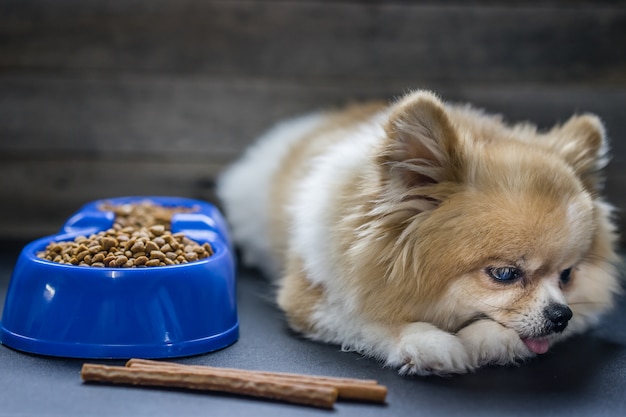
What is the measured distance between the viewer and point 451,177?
182 cm

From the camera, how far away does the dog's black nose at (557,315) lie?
1766 mm

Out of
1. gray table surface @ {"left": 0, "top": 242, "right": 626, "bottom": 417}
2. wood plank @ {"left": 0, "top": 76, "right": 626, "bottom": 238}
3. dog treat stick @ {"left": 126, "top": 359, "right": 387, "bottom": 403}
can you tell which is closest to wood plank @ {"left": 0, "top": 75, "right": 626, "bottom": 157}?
wood plank @ {"left": 0, "top": 76, "right": 626, "bottom": 238}

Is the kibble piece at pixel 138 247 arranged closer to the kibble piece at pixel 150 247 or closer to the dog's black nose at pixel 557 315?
the kibble piece at pixel 150 247

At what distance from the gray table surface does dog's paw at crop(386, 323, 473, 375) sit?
0.08ft

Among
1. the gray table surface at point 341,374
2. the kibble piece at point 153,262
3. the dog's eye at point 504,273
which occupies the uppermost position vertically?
the dog's eye at point 504,273

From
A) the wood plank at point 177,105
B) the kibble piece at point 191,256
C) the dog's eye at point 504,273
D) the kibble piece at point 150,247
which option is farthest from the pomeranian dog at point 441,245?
the wood plank at point 177,105

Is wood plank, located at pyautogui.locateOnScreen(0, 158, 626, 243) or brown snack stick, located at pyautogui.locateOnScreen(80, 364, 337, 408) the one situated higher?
brown snack stick, located at pyautogui.locateOnScreen(80, 364, 337, 408)

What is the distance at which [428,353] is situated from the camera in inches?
69.6

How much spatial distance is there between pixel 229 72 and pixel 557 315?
1.78 metres

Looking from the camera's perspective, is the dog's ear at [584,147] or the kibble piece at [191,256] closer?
the kibble piece at [191,256]

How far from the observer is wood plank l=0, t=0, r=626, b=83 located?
9.84ft

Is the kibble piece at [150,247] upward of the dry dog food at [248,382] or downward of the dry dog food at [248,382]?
upward

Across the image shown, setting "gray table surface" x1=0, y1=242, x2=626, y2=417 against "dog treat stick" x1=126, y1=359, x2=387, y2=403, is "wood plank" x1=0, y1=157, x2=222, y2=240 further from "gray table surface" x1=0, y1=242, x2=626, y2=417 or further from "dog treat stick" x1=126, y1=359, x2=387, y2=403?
"dog treat stick" x1=126, y1=359, x2=387, y2=403

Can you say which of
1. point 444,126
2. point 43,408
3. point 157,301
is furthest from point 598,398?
point 43,408
